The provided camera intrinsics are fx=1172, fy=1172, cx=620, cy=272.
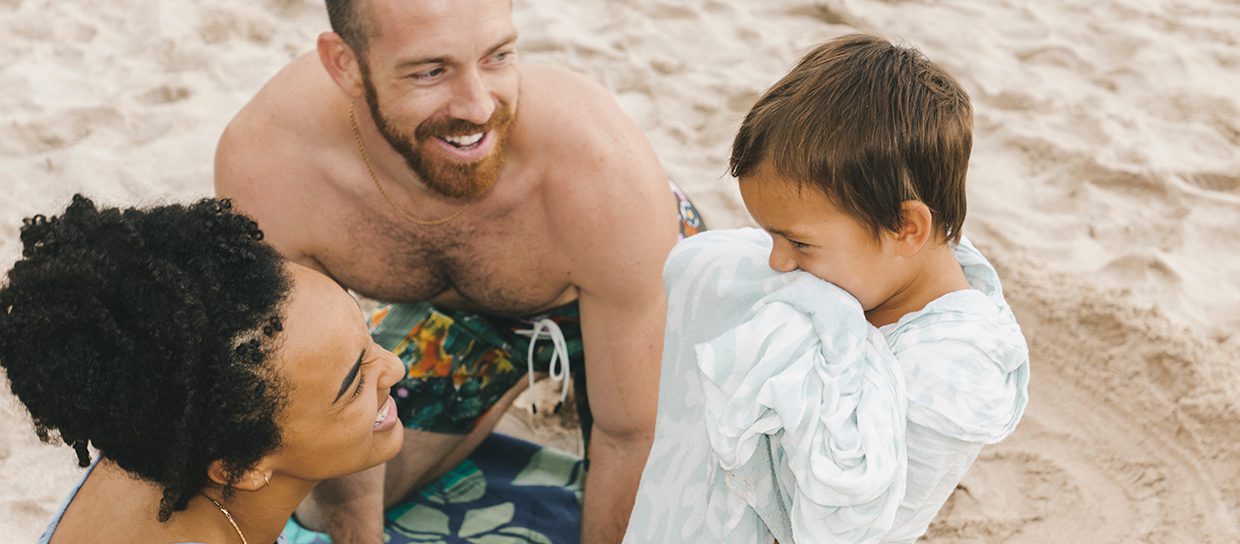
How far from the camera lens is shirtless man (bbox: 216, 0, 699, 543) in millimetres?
2504

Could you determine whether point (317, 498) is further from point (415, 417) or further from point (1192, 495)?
point (1192, 495)

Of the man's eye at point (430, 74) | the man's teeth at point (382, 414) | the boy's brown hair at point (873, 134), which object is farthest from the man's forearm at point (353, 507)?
the boy's brown hair at point (873, 134)

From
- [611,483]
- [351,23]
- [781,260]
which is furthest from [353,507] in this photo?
[781,260]

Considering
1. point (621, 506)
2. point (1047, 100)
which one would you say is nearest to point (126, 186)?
point (621, 506)

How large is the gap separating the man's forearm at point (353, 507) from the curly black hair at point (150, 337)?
86cm

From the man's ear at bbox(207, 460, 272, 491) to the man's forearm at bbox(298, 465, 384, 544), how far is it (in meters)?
0.76

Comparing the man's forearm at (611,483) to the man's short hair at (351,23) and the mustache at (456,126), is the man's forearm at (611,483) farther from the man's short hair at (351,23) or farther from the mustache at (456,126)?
the man's short hair at (351,23)

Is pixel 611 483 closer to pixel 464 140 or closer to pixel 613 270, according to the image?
pixel 613 270

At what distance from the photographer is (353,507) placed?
2.66 metres

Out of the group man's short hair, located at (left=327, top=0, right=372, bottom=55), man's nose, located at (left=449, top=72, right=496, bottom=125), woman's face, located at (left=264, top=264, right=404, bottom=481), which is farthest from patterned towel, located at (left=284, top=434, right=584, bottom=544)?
man's short hair, located at (left=327, top=0, right=372, bottom=55)

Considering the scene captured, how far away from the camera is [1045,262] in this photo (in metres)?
3.54

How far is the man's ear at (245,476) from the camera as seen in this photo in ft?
5.94

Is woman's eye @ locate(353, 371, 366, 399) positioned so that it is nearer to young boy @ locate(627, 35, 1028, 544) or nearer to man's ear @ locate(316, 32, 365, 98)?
young boy @ locate(627, 35, 1028, 544)

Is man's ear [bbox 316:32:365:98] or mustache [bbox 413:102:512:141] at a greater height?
man's ear [bbox 316:32:365:98]
